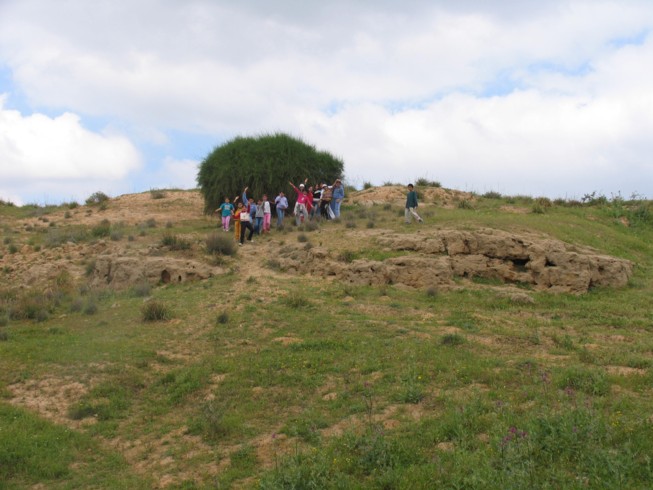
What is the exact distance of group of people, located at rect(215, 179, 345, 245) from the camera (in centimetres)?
1963

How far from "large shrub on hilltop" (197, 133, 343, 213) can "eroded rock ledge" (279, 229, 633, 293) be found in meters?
7.08

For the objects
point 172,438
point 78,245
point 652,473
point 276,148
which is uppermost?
point 276,148

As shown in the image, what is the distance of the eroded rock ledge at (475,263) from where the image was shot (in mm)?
14961

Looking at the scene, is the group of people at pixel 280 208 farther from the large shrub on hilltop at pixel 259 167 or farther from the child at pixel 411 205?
the child at pixel 411 205

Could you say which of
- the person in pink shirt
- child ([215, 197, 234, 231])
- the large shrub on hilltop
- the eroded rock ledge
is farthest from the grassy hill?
the large shrub on hilltop

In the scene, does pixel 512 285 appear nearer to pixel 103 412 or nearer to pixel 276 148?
pixel 103 412

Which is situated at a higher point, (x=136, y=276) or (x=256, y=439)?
(x=136, y=276)

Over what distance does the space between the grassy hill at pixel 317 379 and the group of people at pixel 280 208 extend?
6.66 feet

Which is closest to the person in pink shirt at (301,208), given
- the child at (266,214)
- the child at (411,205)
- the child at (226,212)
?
the child at (266,214)

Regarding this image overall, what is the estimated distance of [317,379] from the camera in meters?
9.29

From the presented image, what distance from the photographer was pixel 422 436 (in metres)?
6.95

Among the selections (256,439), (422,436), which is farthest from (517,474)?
(256,439)

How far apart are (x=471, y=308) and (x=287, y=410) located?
5.92m

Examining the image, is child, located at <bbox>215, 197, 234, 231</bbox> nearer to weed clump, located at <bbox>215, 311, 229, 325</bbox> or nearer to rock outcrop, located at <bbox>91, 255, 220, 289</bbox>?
rock outcrop, located at <bbox>91, 255, 220, 289</bbox>
